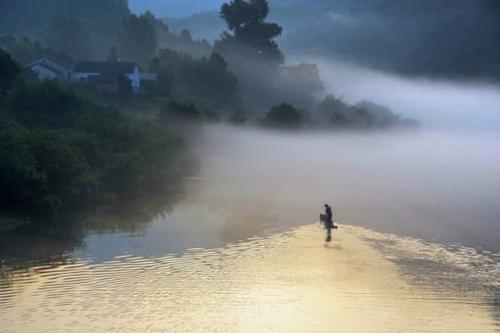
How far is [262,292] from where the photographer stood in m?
22.1

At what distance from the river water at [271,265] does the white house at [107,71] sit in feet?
107

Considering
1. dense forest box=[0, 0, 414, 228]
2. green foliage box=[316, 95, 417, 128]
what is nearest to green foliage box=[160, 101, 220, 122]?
dense forest box=[0, 0, 414, 228]

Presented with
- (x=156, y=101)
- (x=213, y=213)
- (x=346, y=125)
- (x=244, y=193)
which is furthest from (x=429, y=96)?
(x=213, y=213)

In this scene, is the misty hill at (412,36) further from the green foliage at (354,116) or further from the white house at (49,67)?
the white house at (49,67)

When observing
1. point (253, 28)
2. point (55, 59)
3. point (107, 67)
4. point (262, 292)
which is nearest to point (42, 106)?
point (262, 292)

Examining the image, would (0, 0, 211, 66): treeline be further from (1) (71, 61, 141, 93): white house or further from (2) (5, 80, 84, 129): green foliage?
(2) (5, 80, 84, 129): green foliage

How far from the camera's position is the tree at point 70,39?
111 m

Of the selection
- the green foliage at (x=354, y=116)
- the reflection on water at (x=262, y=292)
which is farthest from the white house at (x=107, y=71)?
the reflection on water at (x=262, y=292)

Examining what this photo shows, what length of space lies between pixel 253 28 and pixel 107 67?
30.9 m

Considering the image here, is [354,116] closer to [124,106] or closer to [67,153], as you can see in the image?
[124,106]

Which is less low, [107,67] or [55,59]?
[55,59]

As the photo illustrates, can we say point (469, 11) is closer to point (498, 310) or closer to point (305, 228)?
point (305, 228)

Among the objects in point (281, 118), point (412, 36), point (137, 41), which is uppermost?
point (412, 36)

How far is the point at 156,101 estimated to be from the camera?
73125 mm
